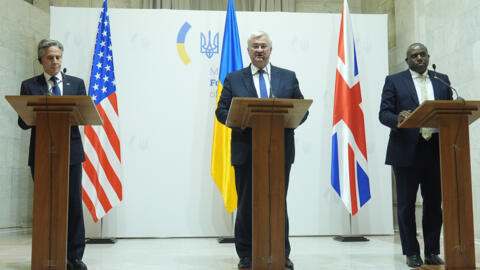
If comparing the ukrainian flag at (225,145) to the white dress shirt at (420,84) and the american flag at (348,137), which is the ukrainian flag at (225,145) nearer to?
the american flag at (348,137)

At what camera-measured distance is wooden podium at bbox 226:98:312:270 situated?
289 cm

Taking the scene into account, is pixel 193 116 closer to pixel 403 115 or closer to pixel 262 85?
pixel 262 85

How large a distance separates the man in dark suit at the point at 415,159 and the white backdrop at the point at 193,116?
216 cm

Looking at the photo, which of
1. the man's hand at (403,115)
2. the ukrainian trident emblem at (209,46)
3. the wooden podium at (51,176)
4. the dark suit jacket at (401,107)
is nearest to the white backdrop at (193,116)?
the ukrainian trident emblem at (209,46)

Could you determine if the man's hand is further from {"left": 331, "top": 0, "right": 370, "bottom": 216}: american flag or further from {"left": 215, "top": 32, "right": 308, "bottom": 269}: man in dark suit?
{"left": 331, "top": 0, "right": 370, "bottom": 216}: american flag

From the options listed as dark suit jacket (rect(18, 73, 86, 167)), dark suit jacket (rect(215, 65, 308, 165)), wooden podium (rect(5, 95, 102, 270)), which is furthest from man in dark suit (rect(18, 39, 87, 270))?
dark suit jacket (rect(215, 65, 308, 165))

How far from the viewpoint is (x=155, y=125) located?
225 inches

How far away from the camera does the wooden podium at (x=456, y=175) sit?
3.00m

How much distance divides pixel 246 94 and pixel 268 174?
2.32 feet

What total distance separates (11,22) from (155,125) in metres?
2.39

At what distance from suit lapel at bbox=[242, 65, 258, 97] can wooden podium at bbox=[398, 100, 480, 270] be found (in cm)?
102

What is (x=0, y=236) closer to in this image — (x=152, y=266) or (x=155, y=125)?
(x=155, y=125)

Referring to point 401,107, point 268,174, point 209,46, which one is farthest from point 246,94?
point 209,46

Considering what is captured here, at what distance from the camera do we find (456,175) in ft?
10.1
